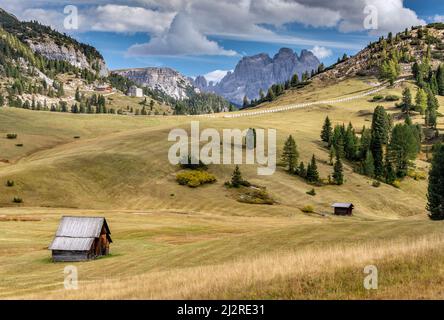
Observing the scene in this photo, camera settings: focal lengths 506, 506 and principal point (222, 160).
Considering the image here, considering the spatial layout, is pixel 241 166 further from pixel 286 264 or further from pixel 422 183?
pixel 286 264

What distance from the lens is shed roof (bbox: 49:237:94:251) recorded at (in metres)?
56.1

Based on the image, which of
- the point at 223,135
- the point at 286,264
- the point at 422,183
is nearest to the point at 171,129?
the point at 223,135

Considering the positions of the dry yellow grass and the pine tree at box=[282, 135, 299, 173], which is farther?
the pine tree at box=[282, 135, 299, 173]

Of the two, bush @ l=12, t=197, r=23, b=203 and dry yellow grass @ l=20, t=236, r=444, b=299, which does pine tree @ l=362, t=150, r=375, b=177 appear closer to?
bush @ l=12, t=197, r=23, b=203

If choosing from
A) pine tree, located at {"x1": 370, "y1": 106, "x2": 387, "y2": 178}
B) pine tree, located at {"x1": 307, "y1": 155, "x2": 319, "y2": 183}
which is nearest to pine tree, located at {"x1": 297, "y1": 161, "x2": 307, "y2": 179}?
pine tree, located at {"x1": 307, "y1": 155, "x2": 319, "y2": 183}

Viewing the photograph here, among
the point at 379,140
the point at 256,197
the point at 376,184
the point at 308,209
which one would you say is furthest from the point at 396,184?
the point at 256,197

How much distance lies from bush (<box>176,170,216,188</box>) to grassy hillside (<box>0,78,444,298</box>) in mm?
2443

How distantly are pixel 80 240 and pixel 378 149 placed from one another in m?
112

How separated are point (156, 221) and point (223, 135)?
73873 mm

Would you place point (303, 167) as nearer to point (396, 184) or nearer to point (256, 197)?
point (256, 197)

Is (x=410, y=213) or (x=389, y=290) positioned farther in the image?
(x=410, y=213)

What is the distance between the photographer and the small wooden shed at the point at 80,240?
5612 cm

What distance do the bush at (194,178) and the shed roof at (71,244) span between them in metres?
62.1
